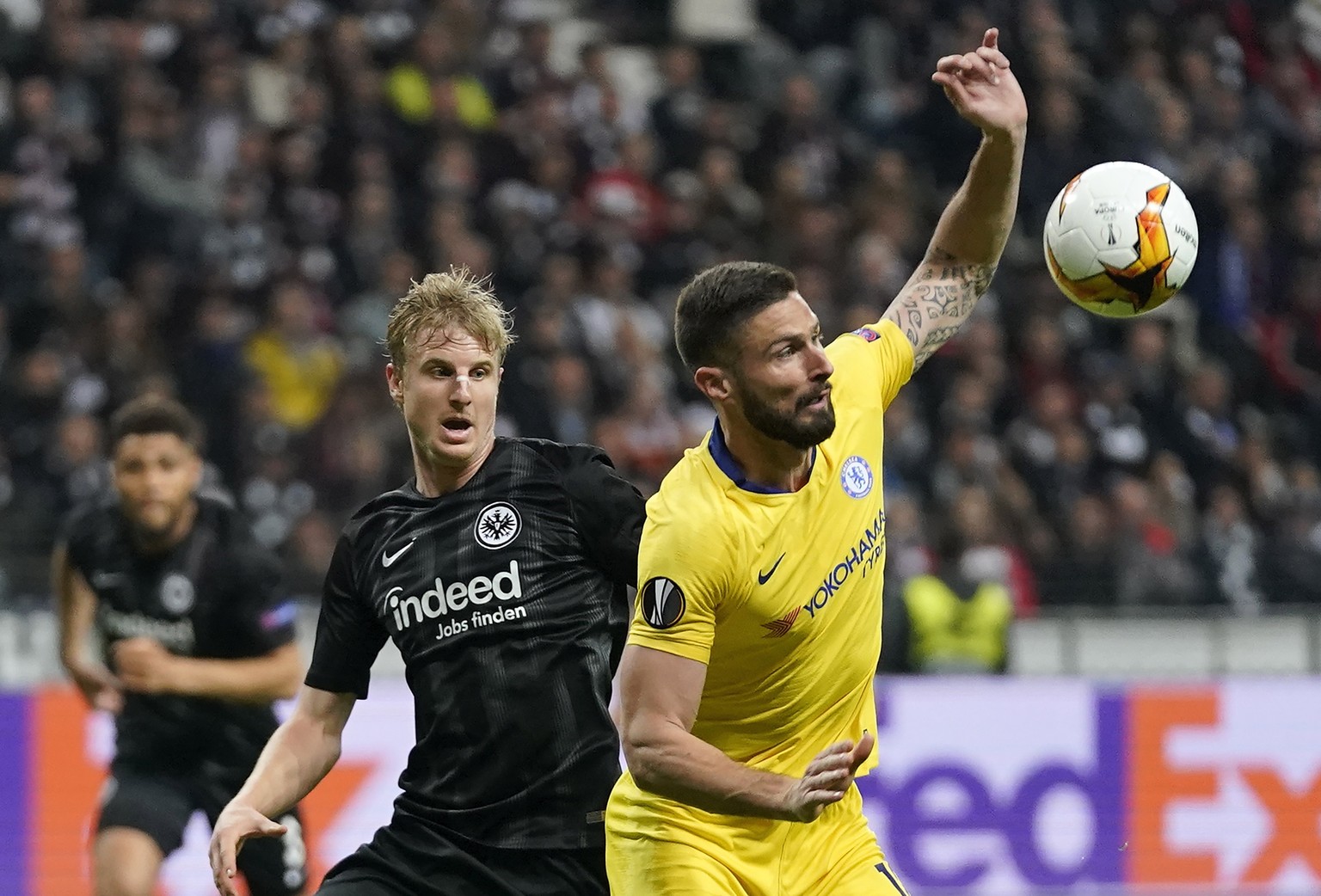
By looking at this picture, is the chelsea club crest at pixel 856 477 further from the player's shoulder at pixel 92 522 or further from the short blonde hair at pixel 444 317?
the player's shoulder at pixel 92 522

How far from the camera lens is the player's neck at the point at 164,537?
23.2ft

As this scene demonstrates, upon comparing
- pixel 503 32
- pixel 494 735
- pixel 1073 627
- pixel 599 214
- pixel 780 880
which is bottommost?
pixel 780 880

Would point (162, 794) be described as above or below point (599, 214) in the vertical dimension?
below

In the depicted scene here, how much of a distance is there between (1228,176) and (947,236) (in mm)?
10303

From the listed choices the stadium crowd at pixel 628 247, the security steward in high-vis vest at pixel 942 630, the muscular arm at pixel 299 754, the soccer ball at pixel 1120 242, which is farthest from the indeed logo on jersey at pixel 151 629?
the security steward in high-vis vest at pixel 942 630

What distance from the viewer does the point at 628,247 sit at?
45.5 ft

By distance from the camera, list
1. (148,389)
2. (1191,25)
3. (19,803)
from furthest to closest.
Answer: (1191,25), (148,389), (19,803)

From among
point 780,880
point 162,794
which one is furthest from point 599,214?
point 780,880

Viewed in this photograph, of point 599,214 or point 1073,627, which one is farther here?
point 599,214

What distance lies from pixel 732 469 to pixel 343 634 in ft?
3.77

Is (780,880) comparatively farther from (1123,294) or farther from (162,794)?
(162,794)

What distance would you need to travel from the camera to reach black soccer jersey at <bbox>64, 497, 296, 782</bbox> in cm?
691

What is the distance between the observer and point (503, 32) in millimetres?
15211

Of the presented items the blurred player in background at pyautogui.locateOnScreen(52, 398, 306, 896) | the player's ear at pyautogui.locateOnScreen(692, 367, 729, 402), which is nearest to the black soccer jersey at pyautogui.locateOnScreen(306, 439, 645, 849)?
the player's ear at pyautogui.locateOnScreen(692, 367, 729, 402)
